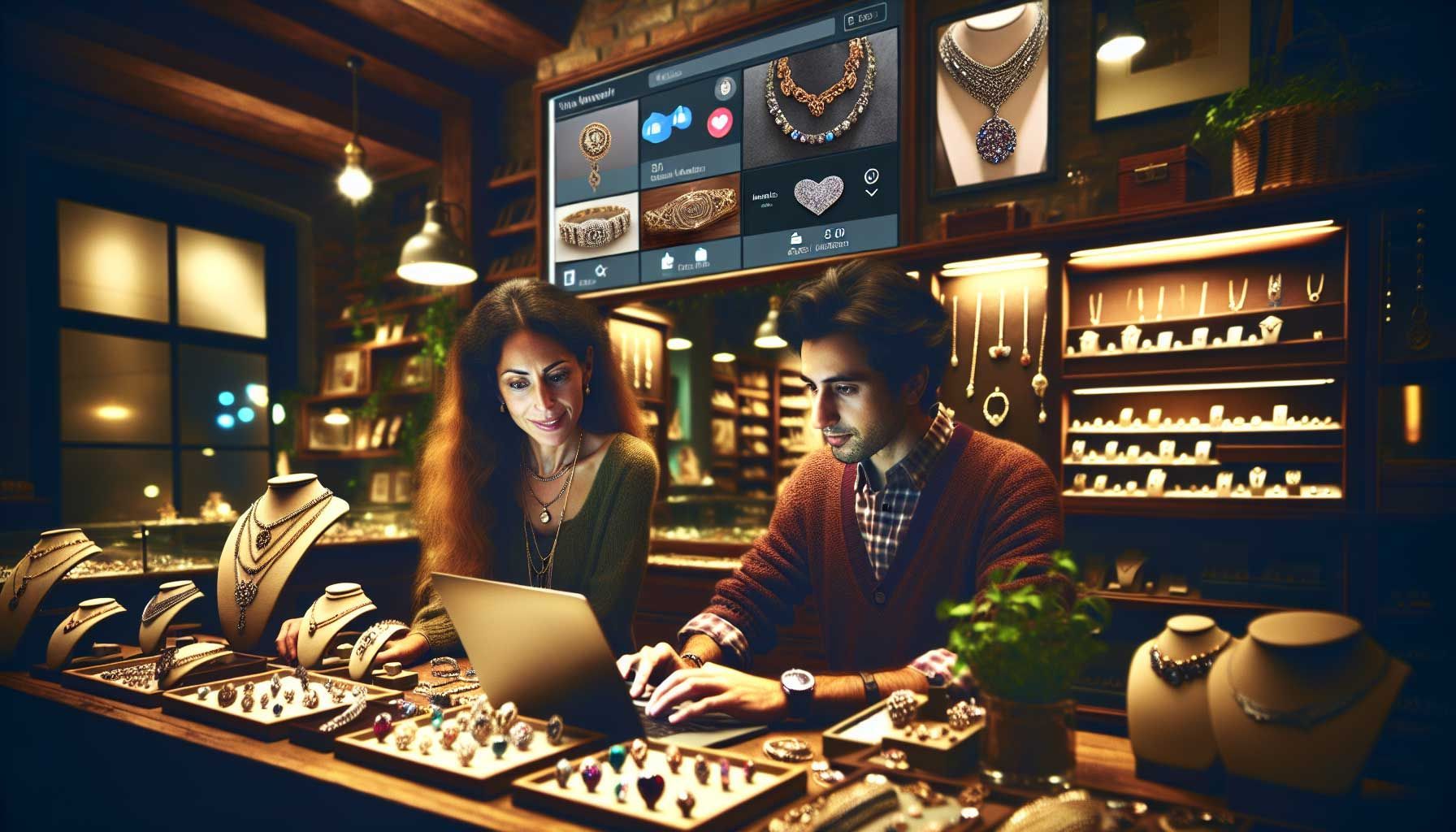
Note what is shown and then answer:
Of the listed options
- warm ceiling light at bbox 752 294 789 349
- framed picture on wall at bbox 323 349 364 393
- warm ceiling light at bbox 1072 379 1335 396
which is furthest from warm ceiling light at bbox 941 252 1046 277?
framed picture on wall at bbox 323 349 364 393

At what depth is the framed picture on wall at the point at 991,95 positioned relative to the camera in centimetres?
338

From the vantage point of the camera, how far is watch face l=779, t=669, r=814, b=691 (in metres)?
1.38

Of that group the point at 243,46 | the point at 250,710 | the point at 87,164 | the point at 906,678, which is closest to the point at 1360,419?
the point at 906,678

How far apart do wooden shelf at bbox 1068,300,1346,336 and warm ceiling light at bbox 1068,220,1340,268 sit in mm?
218

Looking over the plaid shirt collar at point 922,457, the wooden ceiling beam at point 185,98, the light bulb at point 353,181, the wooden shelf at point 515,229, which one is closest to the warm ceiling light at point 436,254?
the light bulb at point 353,181

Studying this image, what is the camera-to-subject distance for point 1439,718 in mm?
2557

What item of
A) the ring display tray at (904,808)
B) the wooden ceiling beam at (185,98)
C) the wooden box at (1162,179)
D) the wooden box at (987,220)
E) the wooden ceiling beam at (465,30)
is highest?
the wooden ceiling beam at (465,30)

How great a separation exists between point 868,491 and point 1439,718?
6.86 ft

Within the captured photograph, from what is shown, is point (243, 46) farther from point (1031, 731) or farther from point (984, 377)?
point (1031, 731)

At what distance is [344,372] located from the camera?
6.51 m

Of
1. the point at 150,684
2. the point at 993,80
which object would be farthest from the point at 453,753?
the point at 993,80

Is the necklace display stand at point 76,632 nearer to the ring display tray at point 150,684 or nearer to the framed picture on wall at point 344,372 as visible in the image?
the ring display tray at point 150,684

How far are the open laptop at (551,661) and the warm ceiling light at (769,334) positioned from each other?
124 inches

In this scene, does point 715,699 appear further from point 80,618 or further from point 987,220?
point 987,220
